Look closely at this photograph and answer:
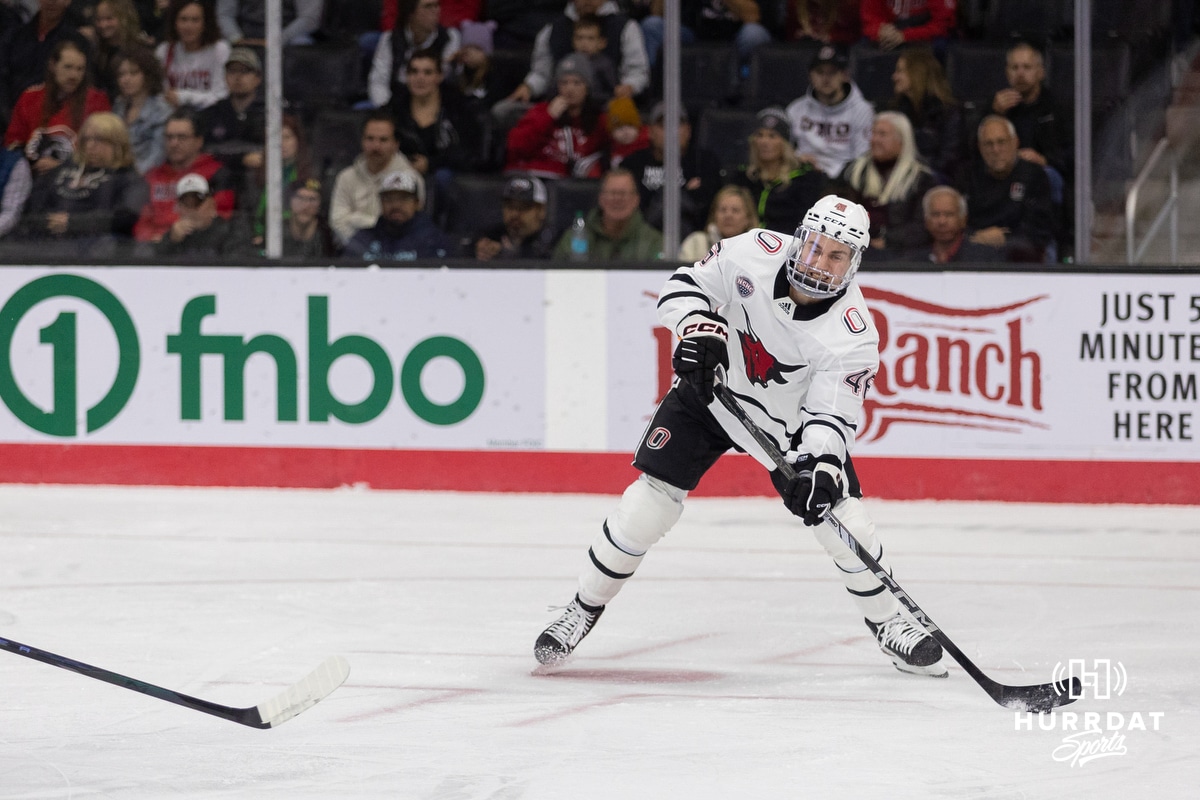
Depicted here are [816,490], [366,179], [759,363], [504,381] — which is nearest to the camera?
[816,490]

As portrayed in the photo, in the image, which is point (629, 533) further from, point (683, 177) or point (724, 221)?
point (683, 177)

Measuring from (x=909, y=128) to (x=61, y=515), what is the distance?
3.38 metres

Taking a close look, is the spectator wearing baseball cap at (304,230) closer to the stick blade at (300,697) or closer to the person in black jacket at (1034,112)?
the person in black jacket at (1034,112)

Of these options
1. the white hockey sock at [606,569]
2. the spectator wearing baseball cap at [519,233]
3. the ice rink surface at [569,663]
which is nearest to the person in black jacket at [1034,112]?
the ice rink surface at [569,663]

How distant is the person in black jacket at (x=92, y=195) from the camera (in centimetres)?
641

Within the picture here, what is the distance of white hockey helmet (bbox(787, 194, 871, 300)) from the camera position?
3.48m

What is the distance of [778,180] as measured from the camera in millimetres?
6191

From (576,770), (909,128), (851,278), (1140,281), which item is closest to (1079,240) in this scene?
(1140,281)

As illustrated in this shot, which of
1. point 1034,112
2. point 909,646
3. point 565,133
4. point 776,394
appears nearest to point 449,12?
point 565,133

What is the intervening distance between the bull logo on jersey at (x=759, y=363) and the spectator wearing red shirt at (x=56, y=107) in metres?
3.81

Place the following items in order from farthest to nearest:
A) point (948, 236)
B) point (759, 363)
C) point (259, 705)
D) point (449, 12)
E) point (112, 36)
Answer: point (449, 12)
point (112, 36)
point (948, 236)
point (759, 363)
point (259, 705)

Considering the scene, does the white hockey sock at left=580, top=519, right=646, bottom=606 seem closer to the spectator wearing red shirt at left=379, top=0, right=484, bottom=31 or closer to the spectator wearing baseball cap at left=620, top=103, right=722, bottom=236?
the spectator wearing baseball cap at left=620, top=103, right=722, bottom=236

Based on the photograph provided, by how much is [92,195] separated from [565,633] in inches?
142

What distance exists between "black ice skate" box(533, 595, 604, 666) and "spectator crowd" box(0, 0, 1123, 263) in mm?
2607
